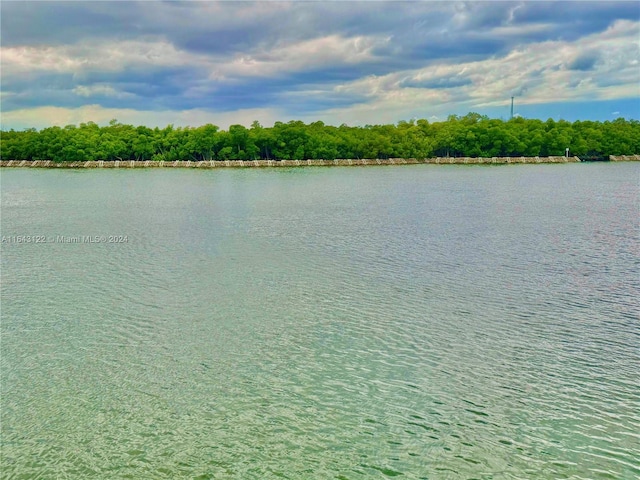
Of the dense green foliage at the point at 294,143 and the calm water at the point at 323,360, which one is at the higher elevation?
the dense green foliage at the point at 294,143

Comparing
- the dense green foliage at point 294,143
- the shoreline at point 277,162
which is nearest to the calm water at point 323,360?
the shoreline at point 277,162

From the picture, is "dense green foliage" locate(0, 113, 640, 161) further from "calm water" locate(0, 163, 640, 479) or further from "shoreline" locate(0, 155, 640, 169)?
"calm water" locate(0, 163, 640, 479)

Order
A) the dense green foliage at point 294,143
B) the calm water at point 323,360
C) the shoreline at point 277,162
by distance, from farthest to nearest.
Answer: the dense green foliage at point 294,143
the shoreline at point 277,162
the calm water at point 323,360

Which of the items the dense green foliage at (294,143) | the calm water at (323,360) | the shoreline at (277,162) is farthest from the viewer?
the dense green foliage at (294,143)

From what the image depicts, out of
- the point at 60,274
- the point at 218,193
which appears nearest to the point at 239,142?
the point at 218,193

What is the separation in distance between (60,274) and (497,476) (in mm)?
13754

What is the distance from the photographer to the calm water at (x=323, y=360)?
674 centimetres

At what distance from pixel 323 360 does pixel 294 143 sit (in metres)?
101

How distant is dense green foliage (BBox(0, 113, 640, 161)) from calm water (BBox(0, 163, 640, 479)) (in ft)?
293

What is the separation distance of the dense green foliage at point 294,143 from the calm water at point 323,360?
89.4 metres

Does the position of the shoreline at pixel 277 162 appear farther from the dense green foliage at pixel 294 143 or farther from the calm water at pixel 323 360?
the calm water at pixel 323 360

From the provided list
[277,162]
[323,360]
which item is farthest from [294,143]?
[323,360]

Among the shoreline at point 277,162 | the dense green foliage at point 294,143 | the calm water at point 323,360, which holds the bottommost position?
the calm water at point 323,360

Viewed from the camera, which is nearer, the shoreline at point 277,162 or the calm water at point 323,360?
the calm water at point 323,360
